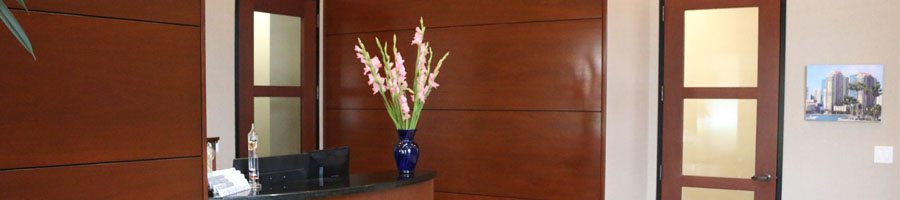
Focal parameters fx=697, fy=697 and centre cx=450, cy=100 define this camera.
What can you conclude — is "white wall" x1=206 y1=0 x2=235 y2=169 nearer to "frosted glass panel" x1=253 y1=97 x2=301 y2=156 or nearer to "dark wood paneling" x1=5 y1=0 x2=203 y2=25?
"frosted glass panel" x1=253 y1=97 x2=301 y2=156

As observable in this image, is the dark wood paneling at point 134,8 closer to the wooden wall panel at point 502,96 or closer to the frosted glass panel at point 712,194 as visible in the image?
the wooden wall panel at point 502,96

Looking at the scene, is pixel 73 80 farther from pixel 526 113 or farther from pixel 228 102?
pixel 526 113

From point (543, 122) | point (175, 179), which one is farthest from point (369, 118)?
point (175, 179)

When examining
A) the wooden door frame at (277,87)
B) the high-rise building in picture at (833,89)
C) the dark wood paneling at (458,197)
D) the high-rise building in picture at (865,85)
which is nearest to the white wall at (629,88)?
the dark wood paneling at (458,197)

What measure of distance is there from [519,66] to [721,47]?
4.06 feet

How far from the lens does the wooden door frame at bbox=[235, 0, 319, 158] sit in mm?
4629

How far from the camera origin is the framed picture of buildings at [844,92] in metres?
3.93

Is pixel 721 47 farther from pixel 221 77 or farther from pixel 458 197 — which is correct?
pixel 221 77

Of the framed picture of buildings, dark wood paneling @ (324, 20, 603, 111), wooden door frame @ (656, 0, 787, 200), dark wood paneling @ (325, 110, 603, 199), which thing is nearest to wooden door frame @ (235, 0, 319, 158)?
dark wood paneling @ (325, 110, 603, 199)

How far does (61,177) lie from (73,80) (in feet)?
0.96

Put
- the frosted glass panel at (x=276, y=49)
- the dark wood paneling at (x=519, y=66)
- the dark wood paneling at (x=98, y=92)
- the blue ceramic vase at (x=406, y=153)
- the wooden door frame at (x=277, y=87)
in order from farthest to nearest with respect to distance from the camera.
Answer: the frosted glass panel at (x=276, y=49) < the wooden door frame at (x=277, y=87) < the dark wood paneling at (x=519, y=66) < the blue ceramic vase at (x=406, y=153) < the dark wood paneling at (x=98, y=92)

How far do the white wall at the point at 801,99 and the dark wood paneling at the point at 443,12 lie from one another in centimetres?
32

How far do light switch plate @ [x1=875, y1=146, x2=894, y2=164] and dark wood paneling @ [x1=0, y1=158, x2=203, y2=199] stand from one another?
11.9ft

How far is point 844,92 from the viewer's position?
398 cm
